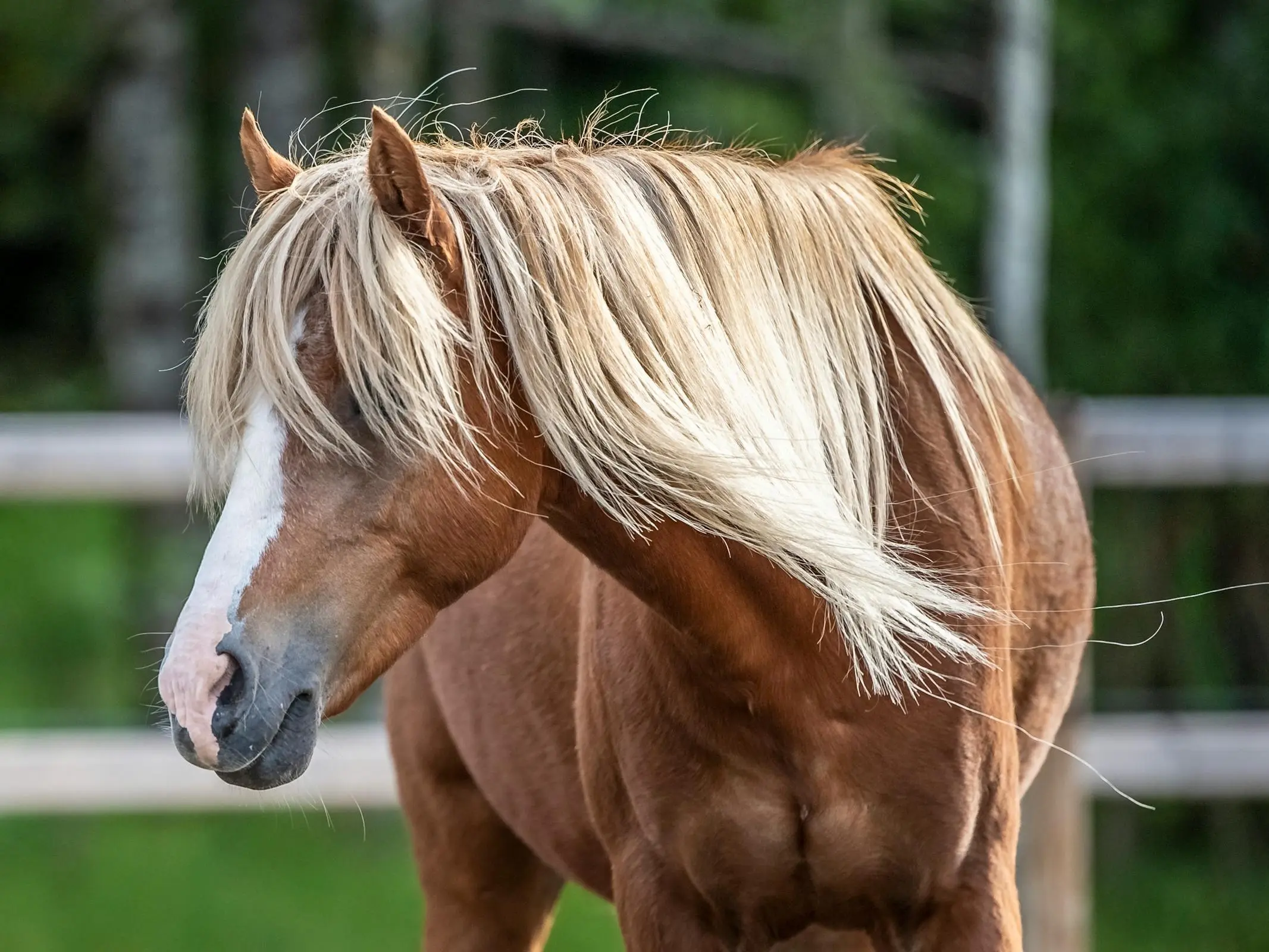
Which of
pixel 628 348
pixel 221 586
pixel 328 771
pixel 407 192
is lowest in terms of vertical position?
pixel 328 771

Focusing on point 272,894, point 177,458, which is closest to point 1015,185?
point 177,458

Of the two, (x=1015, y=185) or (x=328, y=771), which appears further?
(x=1015, y=185)

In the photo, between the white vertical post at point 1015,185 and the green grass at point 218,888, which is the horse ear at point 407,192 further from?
the green grass at point 218,888

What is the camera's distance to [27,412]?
8.15 metres

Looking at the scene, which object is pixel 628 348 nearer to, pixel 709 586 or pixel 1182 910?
pixel 709 586

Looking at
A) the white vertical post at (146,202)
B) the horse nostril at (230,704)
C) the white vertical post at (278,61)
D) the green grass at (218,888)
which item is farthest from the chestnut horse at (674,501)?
the white vertical post at (146,202)

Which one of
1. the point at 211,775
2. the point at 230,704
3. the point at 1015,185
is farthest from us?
the point at 1015,185

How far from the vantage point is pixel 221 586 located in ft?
5.21

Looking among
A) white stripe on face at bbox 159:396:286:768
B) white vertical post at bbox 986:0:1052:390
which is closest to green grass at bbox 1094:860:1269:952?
white vertical post at bbox 986:0:1052:390

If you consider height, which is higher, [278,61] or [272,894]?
[278,61]

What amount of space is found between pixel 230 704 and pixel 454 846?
1.42m

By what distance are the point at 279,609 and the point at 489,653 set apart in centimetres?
101

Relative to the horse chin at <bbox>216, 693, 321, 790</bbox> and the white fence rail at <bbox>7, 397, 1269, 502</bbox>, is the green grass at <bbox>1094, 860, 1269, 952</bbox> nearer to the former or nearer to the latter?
the white fence rail at <bbox>7, 397, 1269, 502</bbox>

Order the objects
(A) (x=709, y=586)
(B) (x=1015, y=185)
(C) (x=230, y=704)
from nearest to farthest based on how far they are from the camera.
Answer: (C) (x=230, y=704) < (A) (x=709, y=586) < (B) (x=1015, y=185)
